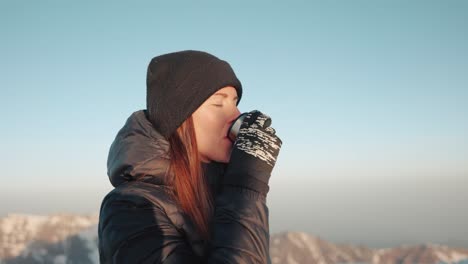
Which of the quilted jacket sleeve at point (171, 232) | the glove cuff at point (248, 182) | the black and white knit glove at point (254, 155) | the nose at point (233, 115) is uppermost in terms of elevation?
the nose at point (233, 115)

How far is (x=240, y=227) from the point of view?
2.63m

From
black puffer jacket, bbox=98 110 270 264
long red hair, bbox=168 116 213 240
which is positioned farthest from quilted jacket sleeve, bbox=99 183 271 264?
long red hair, bbox=168 116 213 240

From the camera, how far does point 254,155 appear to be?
9.70 feet

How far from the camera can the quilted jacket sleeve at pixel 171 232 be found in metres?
2.45

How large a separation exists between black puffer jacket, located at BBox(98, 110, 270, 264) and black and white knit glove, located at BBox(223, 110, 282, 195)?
0.07m

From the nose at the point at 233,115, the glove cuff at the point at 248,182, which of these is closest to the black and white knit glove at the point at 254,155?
the glove cuff at the point at 248,182

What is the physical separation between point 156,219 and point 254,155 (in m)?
0.81

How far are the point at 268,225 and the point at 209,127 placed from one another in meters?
1.01

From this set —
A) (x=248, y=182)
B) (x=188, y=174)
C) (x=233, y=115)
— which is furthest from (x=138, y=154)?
(x=233, y=115)

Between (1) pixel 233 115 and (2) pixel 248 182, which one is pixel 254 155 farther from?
(1) pixel 233 115

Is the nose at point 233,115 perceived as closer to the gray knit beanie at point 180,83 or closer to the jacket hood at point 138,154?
the gray knit beanie at point 180,83

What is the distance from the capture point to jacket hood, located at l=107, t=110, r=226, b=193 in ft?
9.70

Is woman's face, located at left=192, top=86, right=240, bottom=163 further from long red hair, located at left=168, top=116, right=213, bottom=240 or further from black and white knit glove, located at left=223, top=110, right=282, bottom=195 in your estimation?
black and white knit glove, located at left=223, top=110, right=282, bottom=195

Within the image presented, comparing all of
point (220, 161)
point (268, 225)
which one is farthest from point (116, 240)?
point (220, 161)
